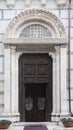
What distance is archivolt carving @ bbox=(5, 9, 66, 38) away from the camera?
17859 mm

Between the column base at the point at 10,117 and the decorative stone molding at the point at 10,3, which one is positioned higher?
the decorative stone molding at the point at 10,3

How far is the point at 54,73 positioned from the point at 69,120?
276cm

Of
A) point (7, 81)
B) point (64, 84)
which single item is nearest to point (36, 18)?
point (7, 81)

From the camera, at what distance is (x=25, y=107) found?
61.0 ft

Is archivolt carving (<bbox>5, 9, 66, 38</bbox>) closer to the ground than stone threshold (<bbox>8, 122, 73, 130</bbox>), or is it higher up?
higher up

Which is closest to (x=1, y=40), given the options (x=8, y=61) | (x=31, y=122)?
(x=8, y=61)

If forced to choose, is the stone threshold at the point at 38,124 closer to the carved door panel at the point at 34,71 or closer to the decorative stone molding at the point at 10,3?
the carved door panel at the point at 34,71

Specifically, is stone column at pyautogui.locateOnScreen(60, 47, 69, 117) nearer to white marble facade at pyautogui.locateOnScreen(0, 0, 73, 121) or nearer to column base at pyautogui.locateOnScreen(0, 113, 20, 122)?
white marble facade at pyautogui.locateOnScreen(0, 0, 73, 121)

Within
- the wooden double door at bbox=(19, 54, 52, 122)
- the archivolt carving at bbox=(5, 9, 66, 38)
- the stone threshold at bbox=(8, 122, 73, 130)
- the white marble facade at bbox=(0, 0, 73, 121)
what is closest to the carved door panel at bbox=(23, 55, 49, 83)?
the wooden double door at bbox=(19, 54, 52, 122)

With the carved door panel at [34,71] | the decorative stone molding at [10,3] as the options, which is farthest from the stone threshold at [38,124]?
the decorative stone molding at [10,3]

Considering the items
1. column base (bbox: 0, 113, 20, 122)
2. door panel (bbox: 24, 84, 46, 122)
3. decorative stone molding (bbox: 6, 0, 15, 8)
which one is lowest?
column base (bbox: 0, 113, 20, 122)

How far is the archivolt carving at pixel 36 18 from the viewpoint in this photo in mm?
17859

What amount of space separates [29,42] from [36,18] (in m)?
1.25

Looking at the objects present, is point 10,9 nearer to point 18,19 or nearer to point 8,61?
point 18,19
